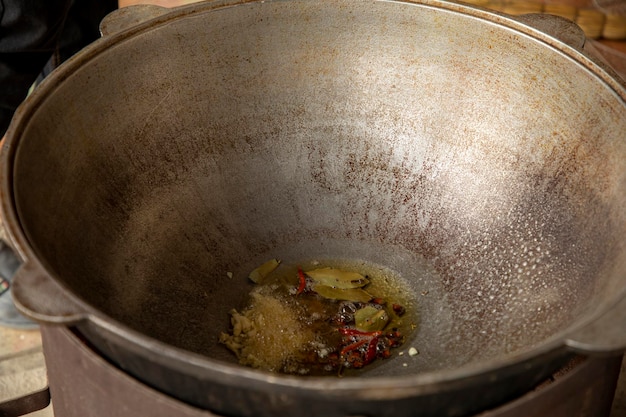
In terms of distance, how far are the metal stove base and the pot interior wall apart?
15cm

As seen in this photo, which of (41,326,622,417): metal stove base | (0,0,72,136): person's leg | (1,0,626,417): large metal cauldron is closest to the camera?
(41,326,622,417): metal stove base

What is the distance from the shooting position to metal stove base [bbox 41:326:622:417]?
3.16 feet

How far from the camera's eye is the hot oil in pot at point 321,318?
1.38 m

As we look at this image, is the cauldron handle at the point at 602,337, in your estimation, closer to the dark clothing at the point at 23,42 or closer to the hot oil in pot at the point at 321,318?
the hot oil in pot at the point at 321,318

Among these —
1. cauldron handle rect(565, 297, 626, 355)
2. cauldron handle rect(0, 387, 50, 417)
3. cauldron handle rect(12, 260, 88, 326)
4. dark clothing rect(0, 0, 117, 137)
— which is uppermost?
cauldron handle rect(565, 297, 626, 355)

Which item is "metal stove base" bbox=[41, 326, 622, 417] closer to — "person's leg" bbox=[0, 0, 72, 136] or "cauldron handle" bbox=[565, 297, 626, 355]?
"cauldron handle" bbox=[565, 297, 626, 355]

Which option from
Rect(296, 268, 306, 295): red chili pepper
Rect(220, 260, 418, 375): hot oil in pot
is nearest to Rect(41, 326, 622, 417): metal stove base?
Rect(220, 260, 418, 375): hot oil in pot

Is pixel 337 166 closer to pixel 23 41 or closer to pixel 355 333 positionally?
pixel 355 333

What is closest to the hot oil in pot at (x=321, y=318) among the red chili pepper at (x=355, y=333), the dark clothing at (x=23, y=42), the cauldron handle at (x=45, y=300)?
the red chili pepper at (x=355, y=333)

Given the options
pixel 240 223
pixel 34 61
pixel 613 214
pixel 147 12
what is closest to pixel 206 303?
pixel 240 223

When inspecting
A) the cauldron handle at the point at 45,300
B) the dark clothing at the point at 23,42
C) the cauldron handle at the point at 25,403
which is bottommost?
the cauldron handle at the point at 25,403

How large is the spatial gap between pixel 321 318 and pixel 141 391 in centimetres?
56

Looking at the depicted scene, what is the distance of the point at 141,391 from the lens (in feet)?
3.18

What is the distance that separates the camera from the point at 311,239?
5.33ft
